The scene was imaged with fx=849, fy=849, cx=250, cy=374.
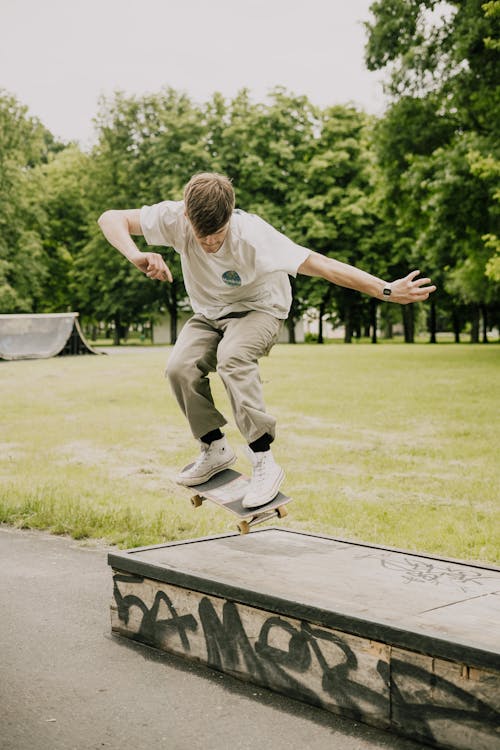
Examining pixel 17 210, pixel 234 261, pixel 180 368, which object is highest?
pixel 17 210

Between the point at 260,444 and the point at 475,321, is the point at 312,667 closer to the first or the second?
the point at 260,444

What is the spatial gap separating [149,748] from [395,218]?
1381 inches

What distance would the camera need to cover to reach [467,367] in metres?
29.4

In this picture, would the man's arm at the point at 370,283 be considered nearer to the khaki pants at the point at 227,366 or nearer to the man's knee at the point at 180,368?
the khaki pants at the point at 227,366

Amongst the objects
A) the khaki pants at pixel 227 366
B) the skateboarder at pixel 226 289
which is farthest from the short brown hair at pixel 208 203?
the khaki pants at pixel 227 366

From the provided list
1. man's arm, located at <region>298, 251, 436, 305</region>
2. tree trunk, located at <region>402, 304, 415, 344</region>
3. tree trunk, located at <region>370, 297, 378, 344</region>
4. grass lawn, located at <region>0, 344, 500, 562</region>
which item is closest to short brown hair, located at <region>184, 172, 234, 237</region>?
man's arm, located at <region>298, 251, 436, 305</region>

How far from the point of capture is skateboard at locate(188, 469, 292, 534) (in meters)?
5.68

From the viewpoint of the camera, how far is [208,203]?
506 cm

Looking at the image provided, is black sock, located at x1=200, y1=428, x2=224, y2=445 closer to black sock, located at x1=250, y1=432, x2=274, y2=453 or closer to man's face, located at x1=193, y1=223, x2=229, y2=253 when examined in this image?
black sock, located at x1=250, y1=432, x2=274, y2=453

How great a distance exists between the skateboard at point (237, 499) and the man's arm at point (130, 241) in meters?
1.62

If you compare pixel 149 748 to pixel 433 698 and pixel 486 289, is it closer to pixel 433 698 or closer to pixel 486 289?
pixel 433 698

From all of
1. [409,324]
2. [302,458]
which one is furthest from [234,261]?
[409,324]

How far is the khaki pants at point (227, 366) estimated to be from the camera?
18.7 feet

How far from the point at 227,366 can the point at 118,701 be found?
2.31 m
